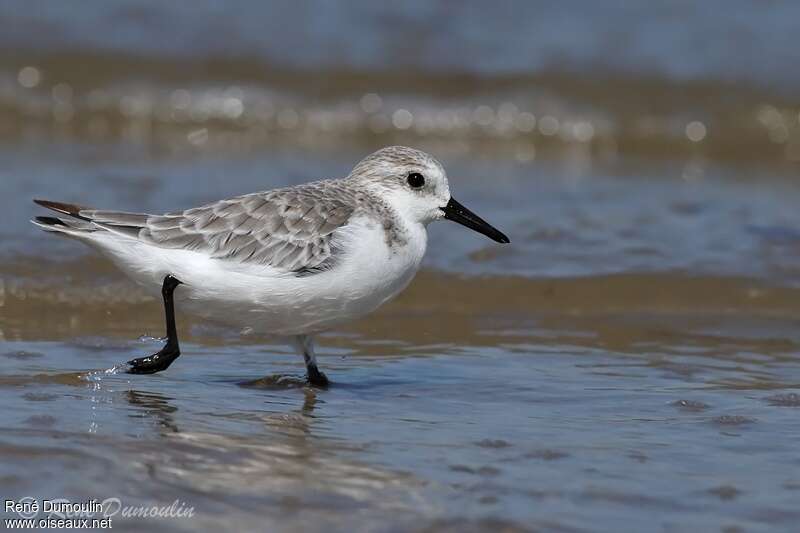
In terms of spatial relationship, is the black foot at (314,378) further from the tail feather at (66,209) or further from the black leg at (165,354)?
the tail feather at (66,209)

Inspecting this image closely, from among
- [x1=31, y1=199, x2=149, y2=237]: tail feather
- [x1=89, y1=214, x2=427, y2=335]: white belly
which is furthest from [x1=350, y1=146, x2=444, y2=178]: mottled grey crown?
[x1=31, y1=199, x2=149, y2=237]: tail feather

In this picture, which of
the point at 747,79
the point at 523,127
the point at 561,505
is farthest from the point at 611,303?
the point at 747,79

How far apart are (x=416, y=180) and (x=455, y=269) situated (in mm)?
2269

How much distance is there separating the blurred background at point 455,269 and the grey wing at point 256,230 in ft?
2.24

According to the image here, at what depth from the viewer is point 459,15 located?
14.9 m

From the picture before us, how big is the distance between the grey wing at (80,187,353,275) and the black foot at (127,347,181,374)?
19.8 inches

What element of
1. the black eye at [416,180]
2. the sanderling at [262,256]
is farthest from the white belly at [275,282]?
the black eye at [416,180]

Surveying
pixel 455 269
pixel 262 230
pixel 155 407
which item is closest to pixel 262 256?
pixel 262 230

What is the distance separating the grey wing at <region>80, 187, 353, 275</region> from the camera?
6.07 meters

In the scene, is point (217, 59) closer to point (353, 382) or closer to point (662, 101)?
point (662, 101)

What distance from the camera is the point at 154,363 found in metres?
6.07

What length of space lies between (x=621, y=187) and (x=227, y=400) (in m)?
6.32

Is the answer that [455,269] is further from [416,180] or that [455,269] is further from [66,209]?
[66,209]

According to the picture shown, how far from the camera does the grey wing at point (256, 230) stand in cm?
607
